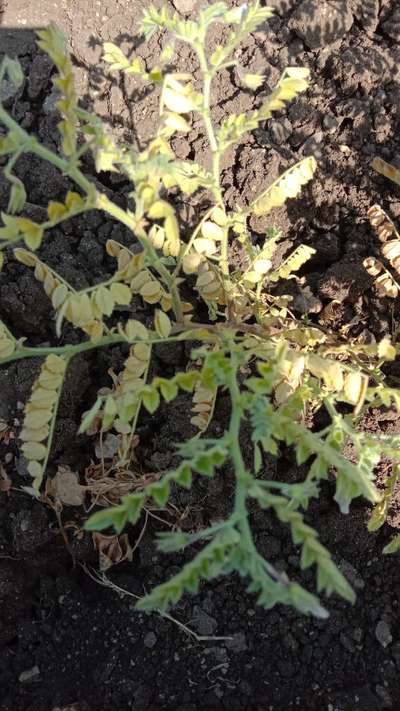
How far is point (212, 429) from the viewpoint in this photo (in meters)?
1.98

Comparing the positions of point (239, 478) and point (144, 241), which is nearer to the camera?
point (239, 478)

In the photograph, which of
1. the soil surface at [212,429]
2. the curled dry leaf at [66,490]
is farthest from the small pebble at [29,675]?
the curled dry leaf at [66,490]

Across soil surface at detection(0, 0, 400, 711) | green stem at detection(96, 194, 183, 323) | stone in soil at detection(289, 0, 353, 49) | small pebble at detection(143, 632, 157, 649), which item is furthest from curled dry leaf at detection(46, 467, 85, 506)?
stone in soil at detection(289, 0, 353, 49)

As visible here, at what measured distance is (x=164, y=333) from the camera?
1.54 m

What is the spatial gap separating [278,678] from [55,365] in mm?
938

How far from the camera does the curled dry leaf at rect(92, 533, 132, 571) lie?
192cm

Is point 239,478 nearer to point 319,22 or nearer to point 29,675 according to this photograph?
point 29,675

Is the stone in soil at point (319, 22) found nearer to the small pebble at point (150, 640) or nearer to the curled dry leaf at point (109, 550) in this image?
the curled dry leaf at point (109, 550)

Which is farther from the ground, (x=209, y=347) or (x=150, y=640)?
(x=209, y=347)

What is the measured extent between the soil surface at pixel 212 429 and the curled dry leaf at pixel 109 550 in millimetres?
45

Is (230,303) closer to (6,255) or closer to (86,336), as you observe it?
(86,336)

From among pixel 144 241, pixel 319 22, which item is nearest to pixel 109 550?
pixel 144 241

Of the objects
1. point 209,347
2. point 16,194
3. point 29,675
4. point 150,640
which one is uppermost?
point 16,194

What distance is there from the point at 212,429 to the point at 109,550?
41cm
